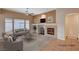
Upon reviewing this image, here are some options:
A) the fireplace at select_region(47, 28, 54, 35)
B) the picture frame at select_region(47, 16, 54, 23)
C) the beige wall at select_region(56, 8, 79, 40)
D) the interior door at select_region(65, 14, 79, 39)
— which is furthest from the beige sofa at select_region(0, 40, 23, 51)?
the interior door at select_region(65, 14, 79, 39)

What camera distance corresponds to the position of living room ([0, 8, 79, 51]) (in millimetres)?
2605

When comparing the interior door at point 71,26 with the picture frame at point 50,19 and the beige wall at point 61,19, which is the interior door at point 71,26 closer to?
the beige wall at point 61,19

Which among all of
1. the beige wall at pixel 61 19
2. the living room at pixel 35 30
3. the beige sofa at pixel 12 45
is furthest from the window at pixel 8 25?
the beige wall at pixel 61 19

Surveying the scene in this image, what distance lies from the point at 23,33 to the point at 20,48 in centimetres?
36

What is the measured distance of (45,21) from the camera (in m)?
2.76

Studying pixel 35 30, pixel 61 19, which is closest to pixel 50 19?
pixel 61 19

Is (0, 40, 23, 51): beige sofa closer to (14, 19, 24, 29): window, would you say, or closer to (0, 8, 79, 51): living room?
(0, 8, 79, 51): living room

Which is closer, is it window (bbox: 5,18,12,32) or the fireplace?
window (bbox: 5,18,12,32)

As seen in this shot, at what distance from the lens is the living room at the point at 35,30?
2.61 metres

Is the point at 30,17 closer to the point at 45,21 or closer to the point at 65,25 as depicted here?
the point at 45,21

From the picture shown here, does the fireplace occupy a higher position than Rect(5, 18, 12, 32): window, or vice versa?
Rect(5, 18, 12, 32): window
